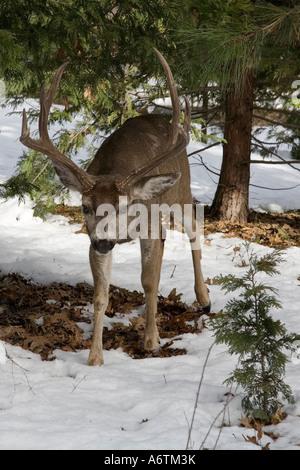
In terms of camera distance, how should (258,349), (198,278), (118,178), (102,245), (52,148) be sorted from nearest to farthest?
(258,349) < (102,245) < (52,148) < (118,178) < (198,278)

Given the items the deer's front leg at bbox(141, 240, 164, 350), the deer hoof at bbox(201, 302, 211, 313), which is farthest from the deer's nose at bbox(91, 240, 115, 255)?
the deer hoof at bbox(201, 302, 211, 313)

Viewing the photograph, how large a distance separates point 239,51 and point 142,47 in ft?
2.93

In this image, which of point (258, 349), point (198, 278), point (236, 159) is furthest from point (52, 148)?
point (236, 159)

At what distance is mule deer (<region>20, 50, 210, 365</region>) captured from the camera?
5246 millimetres

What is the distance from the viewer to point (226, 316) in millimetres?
4129

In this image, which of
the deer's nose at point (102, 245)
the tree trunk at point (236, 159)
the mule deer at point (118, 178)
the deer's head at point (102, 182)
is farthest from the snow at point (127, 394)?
the tree trunk at point (236, 159)

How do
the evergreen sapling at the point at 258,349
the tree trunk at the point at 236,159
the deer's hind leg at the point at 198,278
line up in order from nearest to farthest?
the evergreen sapling at the point at 258,349
the deer's hind leg at the point at 198,278
the tree trunk at the point at 236,159

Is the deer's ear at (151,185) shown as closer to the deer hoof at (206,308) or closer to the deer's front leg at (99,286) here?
the deer's front leg at (99,286)

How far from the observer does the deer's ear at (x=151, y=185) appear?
544 centimetres

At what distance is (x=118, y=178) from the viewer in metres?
5.43

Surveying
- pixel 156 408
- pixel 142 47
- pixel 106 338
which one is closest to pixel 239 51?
pixel 142 47

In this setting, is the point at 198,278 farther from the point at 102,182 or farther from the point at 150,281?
the point at 102,182

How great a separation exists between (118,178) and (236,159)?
557 cm

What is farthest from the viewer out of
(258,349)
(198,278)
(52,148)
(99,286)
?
(198,278)
